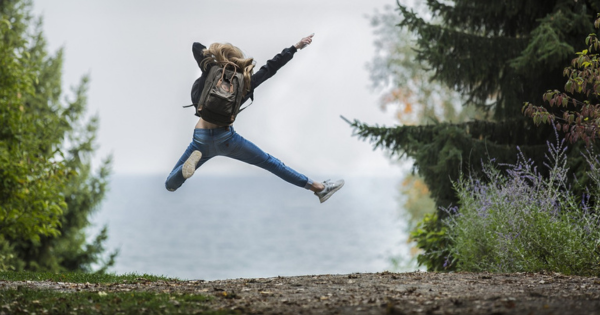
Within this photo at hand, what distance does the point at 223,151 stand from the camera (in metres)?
6.66

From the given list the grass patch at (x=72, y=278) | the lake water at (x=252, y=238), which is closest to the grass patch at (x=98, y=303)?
the grass patch at (x=72, y=278)

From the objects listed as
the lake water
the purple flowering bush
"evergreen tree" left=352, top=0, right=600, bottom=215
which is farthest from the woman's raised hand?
the lake water

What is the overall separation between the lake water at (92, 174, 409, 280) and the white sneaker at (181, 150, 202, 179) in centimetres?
1861

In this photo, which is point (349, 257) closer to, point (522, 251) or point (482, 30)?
point (482, 30)

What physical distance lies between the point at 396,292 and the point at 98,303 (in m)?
2.51

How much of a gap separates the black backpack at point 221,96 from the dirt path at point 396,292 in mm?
1661

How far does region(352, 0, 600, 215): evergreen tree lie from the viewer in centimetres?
964

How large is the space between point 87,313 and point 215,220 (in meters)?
72.1

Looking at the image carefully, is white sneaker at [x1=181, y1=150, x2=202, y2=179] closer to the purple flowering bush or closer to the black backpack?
the black backpack

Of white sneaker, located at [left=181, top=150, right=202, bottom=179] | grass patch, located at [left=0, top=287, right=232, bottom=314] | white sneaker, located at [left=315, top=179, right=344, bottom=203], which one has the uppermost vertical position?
white sneaker, located at [left=181, top=150, right=202, bottom=179]

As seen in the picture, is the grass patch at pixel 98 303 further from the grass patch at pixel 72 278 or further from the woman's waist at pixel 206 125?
the woman's waist at pixel 206 125

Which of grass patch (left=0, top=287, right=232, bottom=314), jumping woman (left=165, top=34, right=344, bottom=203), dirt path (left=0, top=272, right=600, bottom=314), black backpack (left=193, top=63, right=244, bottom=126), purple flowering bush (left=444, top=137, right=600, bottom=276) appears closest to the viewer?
dirt path (left=0, top=272, right=600, bottom=314)

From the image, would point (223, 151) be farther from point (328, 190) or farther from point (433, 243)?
point (433, 243)

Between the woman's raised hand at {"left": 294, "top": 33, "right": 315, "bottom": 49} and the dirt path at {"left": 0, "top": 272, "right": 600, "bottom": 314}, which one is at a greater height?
the woman's raised hand at {"left": 294, "top": 33, "right": 315, "bottom": 49}
